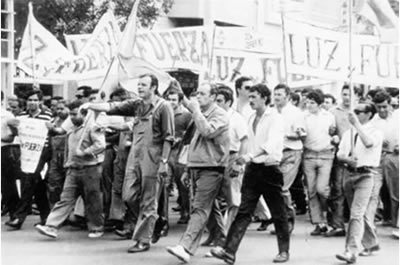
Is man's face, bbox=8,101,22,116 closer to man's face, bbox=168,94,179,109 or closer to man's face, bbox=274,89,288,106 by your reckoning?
man's face, bbox=168,94,179,109

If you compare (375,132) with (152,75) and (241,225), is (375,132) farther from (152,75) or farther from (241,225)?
(152,75)

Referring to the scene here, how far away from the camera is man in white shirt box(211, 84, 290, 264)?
29.9 ft

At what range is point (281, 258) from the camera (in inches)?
368

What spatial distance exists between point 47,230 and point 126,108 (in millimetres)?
1761

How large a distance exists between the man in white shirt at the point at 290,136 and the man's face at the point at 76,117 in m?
2.58

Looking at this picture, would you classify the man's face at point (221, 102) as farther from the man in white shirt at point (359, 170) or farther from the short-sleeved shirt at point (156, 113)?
the man in white shirt at point (359, 170)

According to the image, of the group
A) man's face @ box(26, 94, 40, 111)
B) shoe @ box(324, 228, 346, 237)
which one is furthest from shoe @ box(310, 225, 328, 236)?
man's face @ box(26, 94, 40, 111)

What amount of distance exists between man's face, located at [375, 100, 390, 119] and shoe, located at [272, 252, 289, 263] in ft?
9.05

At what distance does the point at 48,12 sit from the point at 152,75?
388 inches

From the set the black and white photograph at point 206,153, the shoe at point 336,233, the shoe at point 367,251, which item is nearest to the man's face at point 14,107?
the black and white photograph at point 206,153

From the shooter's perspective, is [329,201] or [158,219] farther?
[329,201]

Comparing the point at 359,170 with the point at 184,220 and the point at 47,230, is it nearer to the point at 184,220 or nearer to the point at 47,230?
the point at 184,220

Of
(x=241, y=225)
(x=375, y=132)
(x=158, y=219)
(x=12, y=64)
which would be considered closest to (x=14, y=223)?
(x=158, y=219)

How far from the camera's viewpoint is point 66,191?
10.8 meters
